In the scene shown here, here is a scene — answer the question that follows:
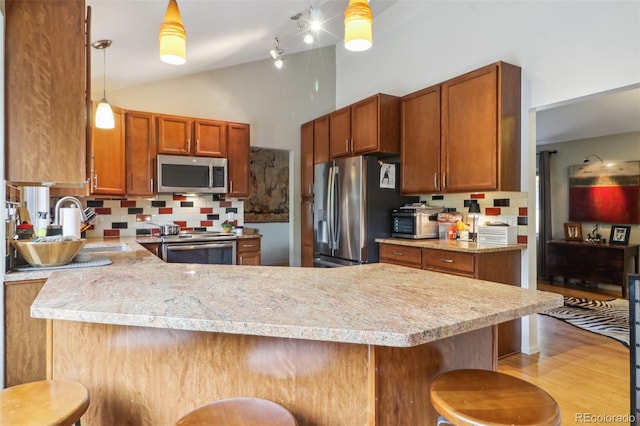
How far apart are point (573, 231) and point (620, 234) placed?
589 millimetres

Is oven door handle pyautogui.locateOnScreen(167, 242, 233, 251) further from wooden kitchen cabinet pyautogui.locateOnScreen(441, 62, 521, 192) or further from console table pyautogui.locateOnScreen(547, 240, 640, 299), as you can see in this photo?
console table pyautogui.locateOnScreen(547, 240, 640, 299)

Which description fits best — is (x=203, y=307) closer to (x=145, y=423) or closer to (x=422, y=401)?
(x=145, y=423)

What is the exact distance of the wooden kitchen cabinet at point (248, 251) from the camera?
4.25 m

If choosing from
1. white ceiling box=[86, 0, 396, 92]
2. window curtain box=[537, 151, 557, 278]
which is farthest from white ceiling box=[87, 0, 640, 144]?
window curtain box=[537, 151, 557, 278]

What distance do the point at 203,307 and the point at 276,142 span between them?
4180mm

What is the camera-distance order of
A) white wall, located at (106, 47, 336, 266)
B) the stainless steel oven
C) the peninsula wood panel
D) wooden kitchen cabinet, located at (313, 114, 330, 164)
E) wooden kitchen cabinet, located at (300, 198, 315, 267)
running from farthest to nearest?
wooden kitchen cabinet, located at (300, 198, 315, 267) < wooden kitchen cabinet, located at (313, 114, 330, 164) < white wall, located at (106, 47, 336, 266) < the stainless steel oven < the peninsula wood panel

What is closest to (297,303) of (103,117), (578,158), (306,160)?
(103,117)

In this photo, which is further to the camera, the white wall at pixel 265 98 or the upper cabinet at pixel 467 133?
the white wall at pixel 265 98

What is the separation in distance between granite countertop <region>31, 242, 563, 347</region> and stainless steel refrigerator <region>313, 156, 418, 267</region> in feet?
6.99

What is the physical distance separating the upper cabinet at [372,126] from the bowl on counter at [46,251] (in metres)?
2.84

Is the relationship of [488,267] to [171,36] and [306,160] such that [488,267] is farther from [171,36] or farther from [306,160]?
[306,160]

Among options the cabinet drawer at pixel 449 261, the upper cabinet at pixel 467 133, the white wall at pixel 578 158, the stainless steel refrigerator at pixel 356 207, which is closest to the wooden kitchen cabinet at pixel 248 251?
the stainless steel refrigerator at pixel 356 207

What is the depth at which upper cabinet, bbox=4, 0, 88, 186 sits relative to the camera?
71.0 inches

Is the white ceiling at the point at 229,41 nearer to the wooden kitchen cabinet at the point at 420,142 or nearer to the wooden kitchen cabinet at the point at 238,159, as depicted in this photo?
the wooden kitchen cabinet at the point at 238,159
